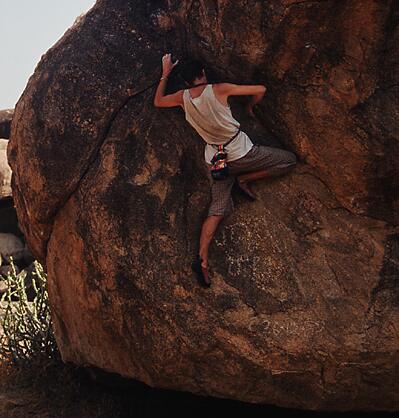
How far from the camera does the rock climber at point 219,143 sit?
4.49 m

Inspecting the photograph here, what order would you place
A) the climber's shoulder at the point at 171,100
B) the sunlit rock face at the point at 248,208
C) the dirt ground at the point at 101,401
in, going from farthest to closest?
the dirt ground at the point at 101,401
the climber's shoulder at the point at 171,100
the sunlit rock face at the point at 248,208

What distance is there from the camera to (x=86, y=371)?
242 inches

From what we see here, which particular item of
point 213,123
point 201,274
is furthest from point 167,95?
point 201,274

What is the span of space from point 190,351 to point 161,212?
3.35ft

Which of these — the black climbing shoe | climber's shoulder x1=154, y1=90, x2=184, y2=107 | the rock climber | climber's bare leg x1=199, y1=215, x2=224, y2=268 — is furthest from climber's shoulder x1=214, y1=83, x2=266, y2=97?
the black climbing shoe

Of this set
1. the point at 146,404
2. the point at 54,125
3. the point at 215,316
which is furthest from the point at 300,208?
the point at 146,404

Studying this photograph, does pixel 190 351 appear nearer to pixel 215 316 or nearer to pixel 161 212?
pixel 215 316

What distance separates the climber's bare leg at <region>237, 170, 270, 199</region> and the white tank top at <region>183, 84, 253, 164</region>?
21 cm

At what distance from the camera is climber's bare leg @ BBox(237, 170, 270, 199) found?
4.68m

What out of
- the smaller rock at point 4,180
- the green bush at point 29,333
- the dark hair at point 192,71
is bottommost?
the green bush at point 29,333

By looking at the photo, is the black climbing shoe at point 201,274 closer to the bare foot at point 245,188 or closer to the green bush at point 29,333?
the bare foot at point 245,188

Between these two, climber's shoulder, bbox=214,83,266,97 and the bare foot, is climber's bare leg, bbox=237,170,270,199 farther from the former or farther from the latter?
climber's shoulder, bbox=214,83,266,97

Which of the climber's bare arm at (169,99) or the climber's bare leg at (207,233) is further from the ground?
the climber's bare arm at (169,99)

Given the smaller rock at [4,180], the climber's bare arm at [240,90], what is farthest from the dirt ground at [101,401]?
the smaller rock at [4,180]
